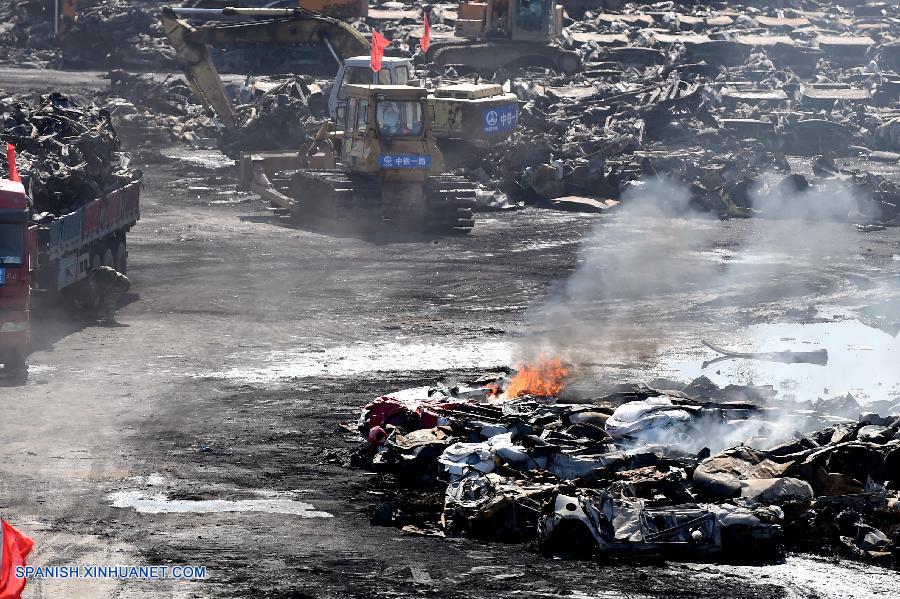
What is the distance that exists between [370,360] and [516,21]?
35.5 meters

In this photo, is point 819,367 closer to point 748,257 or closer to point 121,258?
point 748,257

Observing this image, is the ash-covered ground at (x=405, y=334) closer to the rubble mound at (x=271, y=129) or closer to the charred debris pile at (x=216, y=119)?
the charred debris pile at (x=216, y=119)

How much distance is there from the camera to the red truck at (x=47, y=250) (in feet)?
61.3

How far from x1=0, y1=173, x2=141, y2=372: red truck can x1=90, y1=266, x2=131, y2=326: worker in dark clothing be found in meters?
0.23

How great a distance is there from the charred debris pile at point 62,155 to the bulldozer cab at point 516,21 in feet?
97.2

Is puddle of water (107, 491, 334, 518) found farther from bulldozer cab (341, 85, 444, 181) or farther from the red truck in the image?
bulldozer cab (341, 85, 444, 181)

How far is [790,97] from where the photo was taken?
51.9m

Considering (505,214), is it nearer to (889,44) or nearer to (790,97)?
(790,97)

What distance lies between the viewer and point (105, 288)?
23.6 metres

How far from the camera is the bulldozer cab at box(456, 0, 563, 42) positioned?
54250 millimetres

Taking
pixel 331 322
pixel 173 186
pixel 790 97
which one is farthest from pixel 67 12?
pixel 331 322

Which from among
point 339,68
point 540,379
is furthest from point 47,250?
point 339,68

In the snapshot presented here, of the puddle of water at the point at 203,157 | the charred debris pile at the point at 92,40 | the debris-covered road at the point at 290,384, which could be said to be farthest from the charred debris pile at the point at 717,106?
the charred debris pile at the point at 92,40

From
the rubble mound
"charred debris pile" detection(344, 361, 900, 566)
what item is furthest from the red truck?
the rubble mound
